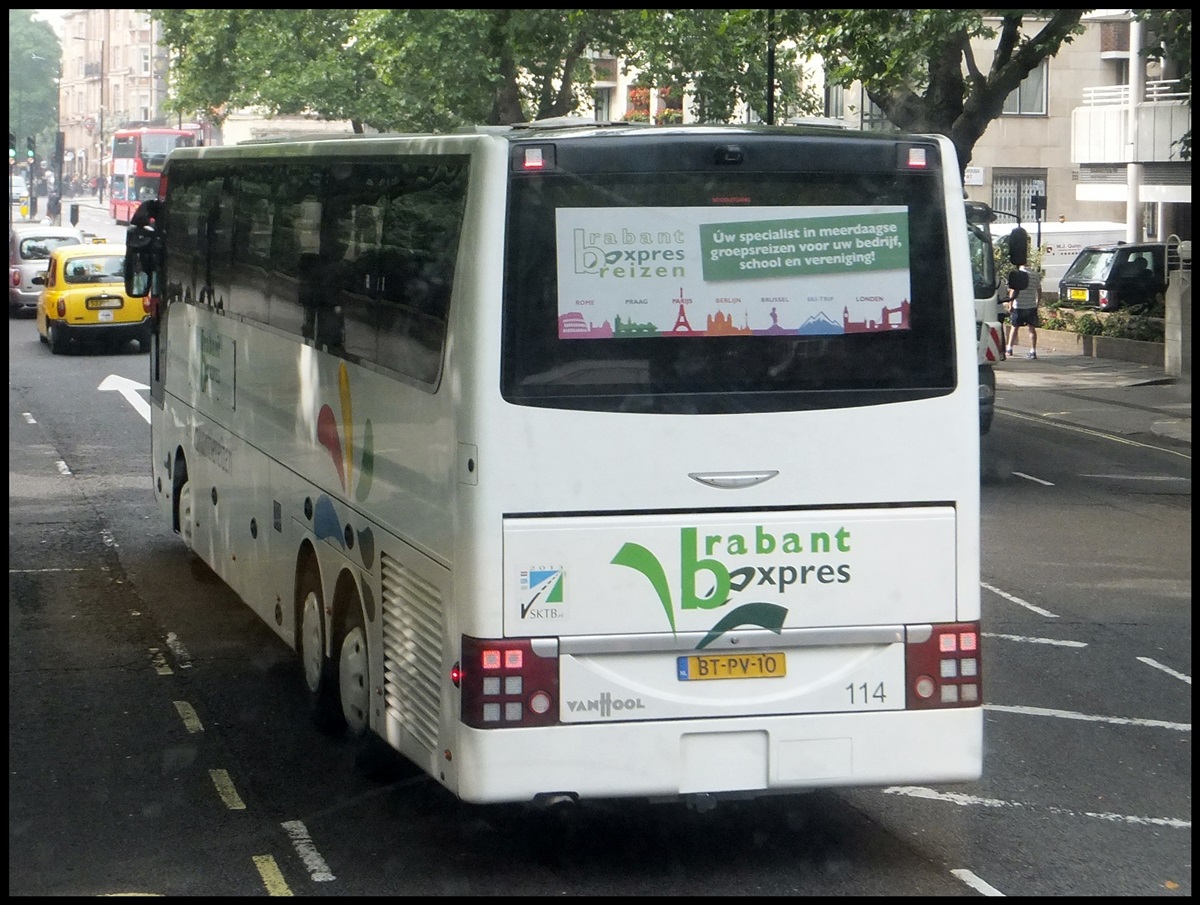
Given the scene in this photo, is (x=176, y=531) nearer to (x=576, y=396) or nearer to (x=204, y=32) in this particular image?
(x=576, y=396)

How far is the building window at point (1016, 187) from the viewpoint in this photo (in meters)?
57.4

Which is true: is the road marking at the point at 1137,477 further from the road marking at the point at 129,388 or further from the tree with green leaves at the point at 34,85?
the tree with green leaves at the point at 34,85

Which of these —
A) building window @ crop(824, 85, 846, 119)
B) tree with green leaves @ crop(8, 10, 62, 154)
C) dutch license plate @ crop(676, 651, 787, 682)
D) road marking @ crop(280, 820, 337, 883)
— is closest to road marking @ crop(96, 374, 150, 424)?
road marking @ crop(280, 820, 337, 883)

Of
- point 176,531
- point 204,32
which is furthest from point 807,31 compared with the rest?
point 204,32

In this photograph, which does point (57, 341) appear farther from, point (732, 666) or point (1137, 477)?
point (732, 666)

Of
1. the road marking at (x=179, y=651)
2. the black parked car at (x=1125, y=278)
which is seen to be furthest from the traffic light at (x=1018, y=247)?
the black parked car at (x=1125, y=278)

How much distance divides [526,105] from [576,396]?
49.6m

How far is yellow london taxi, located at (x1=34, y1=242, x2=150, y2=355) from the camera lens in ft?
104

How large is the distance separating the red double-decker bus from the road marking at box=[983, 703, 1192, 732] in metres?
75.4

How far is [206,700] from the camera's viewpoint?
10148mm

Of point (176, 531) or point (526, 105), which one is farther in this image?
point (526, 105)

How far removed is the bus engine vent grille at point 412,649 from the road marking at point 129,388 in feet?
52.5

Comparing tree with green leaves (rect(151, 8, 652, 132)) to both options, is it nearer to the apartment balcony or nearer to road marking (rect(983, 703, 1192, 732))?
the apartment balcony

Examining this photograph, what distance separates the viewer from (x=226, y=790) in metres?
8.37
